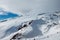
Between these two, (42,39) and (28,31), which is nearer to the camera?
(42,39)

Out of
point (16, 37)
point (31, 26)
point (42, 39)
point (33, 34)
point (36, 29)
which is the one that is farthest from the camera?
point (31, 26)

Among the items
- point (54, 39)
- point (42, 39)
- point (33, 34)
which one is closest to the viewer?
point (54, 39)

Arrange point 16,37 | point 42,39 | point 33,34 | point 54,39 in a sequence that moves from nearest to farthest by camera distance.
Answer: point 54,39 → point 42,39 → point 16,37 → point 33,34

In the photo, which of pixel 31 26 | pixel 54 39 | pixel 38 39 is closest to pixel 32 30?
pixel 31 26

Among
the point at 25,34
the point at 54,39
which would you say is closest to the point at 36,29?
the point at 25,34

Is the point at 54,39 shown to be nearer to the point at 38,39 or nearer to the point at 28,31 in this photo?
the point at 38,39

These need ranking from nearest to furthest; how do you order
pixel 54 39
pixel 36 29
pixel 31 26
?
1. pixel 54 39
2. pixel 36 29
3. pixel 31 26

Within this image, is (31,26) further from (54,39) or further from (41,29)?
(54,39)

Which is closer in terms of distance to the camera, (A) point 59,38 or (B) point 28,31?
(A) point 59,38
